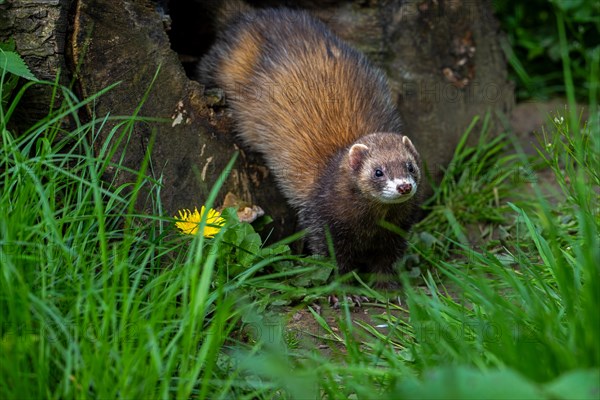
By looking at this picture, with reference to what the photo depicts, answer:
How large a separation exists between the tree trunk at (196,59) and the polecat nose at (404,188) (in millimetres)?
1145

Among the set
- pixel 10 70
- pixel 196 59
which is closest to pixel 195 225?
pixel 10 70

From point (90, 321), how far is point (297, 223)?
2.65 m

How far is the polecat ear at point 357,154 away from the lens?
488 cm

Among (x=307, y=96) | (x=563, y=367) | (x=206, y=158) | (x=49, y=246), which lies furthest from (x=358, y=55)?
(x=563, y=367)

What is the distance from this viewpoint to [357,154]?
16.0ft

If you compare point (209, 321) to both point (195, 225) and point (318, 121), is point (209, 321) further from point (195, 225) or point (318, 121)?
point (318, 121)

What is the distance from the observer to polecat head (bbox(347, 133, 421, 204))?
15.2ft

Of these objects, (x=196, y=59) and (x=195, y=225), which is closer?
(x=195, y=225)

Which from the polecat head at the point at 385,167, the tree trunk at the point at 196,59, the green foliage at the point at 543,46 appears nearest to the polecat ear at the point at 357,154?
the polecat head at the point at 385,167

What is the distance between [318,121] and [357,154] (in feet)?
2.02

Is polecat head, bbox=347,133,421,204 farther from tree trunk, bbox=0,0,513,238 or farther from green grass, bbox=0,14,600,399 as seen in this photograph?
tree trunk, bbox=0,0,513,238

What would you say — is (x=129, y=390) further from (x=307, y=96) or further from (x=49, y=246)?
(x=307, y=96)

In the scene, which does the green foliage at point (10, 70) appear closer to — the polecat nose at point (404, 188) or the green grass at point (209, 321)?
the green grass at point (209, 321)

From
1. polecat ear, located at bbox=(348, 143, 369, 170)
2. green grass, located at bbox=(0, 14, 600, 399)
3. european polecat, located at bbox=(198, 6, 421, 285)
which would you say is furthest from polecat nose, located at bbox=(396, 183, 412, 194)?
green grass, located at bbox=(0, 14, 600, 399)
